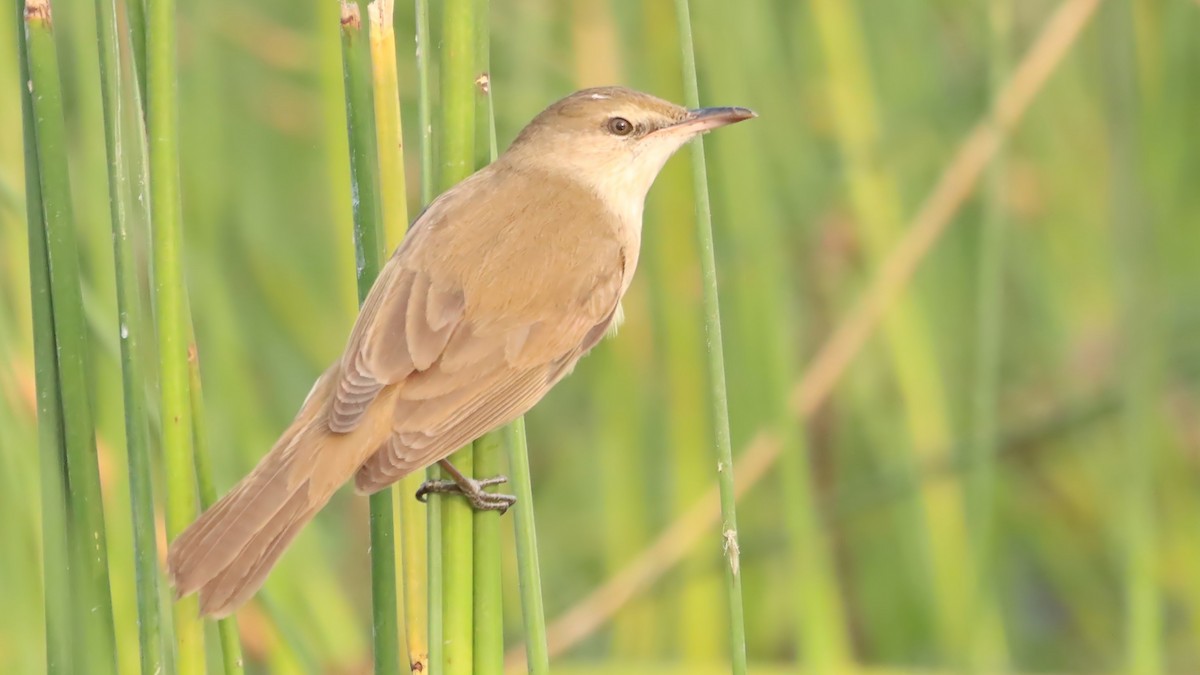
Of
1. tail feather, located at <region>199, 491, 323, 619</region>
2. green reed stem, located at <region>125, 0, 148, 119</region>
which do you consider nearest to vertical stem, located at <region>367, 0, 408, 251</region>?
green reed stem, located at <region>125, 0, 148, 119</region>

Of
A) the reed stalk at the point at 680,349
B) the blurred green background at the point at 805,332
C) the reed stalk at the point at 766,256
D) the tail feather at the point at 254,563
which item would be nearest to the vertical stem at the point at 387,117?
the tail feather at the point at 254,563

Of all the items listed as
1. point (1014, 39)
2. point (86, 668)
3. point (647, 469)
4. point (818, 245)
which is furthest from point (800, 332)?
point (86, 668)

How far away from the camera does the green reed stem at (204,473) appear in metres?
1.62

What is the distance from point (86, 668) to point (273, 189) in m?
2.80

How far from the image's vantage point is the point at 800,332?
14.0ft

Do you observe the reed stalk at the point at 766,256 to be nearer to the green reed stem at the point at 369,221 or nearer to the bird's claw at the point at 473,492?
the bird's claw at the point at 473,492

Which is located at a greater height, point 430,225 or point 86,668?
point 430,225

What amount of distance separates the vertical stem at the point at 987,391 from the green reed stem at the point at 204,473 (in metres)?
1.50

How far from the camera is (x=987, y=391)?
266 centimetres

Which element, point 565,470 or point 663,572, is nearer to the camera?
point 663,572

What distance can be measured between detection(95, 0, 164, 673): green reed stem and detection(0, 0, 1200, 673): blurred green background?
0.54 metres

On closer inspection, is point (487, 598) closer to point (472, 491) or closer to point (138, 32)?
point (472, 491)

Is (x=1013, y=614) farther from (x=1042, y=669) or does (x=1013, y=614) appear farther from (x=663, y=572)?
(x=663, y=572)

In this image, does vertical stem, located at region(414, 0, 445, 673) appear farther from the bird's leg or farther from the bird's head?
the bird's head
